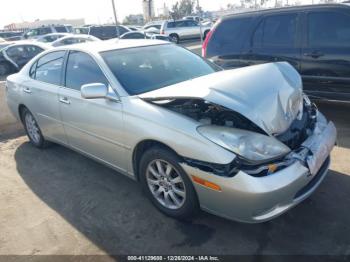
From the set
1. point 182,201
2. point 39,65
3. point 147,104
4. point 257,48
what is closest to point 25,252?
point 182,201

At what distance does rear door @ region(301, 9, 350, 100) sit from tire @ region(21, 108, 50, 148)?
403cm

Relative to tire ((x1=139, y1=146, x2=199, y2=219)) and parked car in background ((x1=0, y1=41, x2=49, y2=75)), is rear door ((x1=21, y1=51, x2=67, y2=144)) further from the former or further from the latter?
parked car in background ((x1=0, y1=41, x2=49, y2=75))

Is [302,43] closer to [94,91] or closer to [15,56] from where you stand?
[94,91]

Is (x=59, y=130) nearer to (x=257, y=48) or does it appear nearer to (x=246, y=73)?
(x=246, y=73)

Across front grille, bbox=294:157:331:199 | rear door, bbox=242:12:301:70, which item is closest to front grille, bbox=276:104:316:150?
front grille, bbox=294:157:331:199

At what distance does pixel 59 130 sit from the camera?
4.55 metres

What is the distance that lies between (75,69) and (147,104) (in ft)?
4.54

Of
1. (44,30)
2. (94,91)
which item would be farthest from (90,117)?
(44,30)

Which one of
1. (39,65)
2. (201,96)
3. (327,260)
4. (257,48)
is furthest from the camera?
(257,48)

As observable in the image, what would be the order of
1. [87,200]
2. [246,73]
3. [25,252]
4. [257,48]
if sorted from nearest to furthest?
[25,252] < [246,73] < [87,200] < [257,48]

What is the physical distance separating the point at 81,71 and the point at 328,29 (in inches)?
140

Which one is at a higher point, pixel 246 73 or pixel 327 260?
pixel 246 73

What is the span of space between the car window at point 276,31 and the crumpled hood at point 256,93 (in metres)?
2.22

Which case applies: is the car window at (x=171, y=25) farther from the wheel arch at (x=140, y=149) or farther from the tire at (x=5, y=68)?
the wheel arch at (x=140, y=149)
